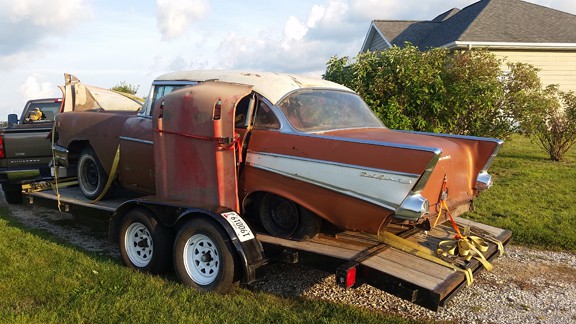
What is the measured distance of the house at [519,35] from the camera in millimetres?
16312

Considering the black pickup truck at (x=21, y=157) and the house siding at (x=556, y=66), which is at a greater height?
the house siding at (x=556, y=66)

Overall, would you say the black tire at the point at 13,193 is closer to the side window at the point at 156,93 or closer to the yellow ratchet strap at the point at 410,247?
the side window at the point at 156,93

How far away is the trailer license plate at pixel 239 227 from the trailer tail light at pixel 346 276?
3.00 ft

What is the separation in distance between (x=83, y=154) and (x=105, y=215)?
4.38 feet

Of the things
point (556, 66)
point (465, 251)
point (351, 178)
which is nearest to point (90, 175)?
point (351, 178)

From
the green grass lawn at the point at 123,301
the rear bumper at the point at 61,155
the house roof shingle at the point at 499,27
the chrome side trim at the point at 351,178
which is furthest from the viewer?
the house roof shingle at the point at 499,27

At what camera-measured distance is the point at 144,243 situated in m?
5.05

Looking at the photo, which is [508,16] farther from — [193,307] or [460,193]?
[193,307]

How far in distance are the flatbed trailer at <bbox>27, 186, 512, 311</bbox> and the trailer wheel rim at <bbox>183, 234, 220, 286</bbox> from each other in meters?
0.42

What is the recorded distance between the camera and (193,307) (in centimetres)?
405

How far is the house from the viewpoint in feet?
53.5

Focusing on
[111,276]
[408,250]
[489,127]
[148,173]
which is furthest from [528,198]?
[111,276]

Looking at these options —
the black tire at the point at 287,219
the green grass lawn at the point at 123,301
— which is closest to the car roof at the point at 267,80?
the black tire at the point at 287,219

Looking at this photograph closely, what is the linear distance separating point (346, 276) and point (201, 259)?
152cm
